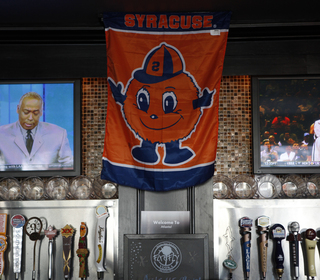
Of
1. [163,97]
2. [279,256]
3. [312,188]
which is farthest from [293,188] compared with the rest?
[163,97]

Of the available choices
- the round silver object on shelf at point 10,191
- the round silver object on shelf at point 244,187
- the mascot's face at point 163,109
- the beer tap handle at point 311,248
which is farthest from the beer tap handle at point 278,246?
the round silver object on shelf at point 10,191

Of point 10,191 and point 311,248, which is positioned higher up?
point 10,191

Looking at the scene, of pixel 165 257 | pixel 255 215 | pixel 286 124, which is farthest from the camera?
pixel 286 124

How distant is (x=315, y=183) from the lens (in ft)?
9.24

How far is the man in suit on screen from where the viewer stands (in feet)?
10.1

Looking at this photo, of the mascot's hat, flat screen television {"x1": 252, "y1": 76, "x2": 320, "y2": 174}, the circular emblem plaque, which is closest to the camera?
the circular emblem plaque

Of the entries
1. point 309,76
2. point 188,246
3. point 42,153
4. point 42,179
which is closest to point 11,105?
point 42,153

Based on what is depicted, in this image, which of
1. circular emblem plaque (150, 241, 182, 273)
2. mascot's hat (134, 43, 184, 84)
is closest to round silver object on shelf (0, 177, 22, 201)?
circular emblem plaque (150, 241, 182, 273)

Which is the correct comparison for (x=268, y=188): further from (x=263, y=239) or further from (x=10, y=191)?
(x=10, y=191)

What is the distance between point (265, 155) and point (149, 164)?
1054 millimetres

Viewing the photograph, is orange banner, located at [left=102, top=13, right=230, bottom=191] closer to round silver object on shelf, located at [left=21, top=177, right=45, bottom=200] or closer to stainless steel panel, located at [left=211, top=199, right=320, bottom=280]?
stainless steel panel, located at [left=211, top=199, right=320, bottom=280]

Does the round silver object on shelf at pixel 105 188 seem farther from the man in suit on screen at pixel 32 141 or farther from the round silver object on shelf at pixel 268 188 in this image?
the round silver object on shelf at pixel 268 188

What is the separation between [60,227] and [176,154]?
1032mm

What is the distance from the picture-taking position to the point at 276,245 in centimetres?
265
